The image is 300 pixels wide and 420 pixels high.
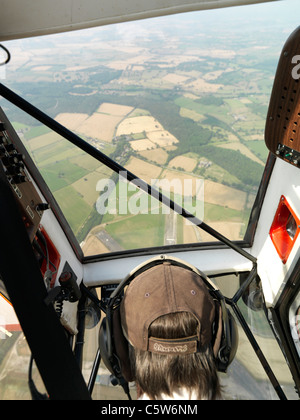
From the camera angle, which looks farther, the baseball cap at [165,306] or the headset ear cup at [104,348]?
the headset ear cup at [104,348]

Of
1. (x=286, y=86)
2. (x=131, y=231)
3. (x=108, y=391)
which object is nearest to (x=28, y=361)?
(x=108, y=391)

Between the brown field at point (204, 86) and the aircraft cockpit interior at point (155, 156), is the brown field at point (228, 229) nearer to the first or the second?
the aircraft cockpit interior at point (155, 156)

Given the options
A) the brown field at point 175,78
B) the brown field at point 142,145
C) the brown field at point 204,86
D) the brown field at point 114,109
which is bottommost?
the brown field at point 142,145

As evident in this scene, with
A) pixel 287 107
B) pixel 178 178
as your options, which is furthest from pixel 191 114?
pixel 287 107

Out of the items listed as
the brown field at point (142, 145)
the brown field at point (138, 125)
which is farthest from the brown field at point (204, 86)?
the brown field at point (142, 145)

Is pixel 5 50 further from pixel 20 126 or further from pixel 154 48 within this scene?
pixel 154 48
